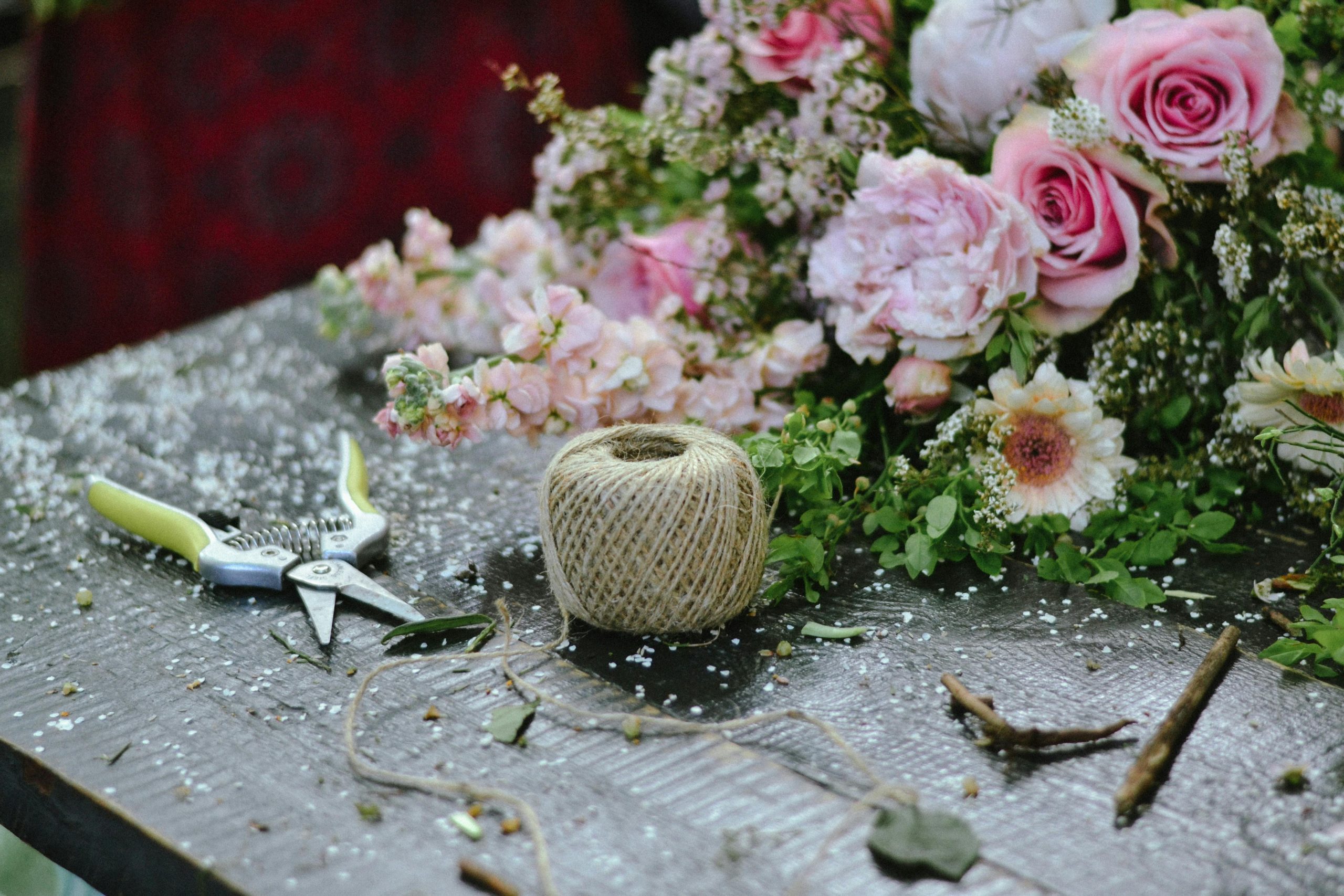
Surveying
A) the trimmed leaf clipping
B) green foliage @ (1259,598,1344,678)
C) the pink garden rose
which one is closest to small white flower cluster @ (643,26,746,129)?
the pink garden rose

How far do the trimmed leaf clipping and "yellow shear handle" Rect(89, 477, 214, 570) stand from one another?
40 cm

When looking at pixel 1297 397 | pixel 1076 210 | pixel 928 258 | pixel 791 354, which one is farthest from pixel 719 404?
pixel 1297 397

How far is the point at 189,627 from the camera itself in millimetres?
730

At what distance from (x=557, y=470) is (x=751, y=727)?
0.18 m

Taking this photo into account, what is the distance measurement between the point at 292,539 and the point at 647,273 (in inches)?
16.2

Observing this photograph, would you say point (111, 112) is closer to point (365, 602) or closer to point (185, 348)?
point (185, 348)

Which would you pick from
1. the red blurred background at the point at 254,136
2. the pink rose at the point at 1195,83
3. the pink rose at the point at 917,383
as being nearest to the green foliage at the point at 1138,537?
the pink rose at the point at 917,383

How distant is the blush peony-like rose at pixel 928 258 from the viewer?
2.59ft

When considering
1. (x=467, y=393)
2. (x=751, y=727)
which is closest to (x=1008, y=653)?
(x=751, y=727)

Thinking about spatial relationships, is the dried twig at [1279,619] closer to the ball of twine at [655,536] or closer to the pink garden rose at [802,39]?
the ball of twine at [655,536]

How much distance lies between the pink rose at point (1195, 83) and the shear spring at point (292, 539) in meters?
0.61

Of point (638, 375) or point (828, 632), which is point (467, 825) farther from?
point (638, 375)

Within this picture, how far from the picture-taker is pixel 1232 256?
0.80 metres

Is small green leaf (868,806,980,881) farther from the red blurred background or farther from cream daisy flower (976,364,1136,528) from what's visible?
the red blurred background
